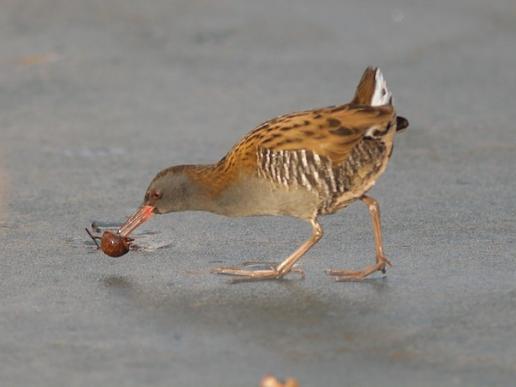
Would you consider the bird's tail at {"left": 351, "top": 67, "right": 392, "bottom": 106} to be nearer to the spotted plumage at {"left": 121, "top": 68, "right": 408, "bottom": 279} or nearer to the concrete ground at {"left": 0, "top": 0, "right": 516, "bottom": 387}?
the spotted plumage at {"left": 121, "top": 68, "right": 408, "bottom": 279}

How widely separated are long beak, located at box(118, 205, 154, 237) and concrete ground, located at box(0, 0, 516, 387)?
17 cm

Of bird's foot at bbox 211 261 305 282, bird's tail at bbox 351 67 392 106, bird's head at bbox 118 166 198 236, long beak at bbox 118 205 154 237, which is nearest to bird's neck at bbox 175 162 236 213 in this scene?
bird's head at bbox 118 166 198 236

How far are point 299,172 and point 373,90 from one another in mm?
761

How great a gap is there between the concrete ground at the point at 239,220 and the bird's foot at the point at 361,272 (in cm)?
9

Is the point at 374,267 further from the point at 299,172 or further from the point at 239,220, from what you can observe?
the point at 239,220

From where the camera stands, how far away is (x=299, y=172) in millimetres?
7215

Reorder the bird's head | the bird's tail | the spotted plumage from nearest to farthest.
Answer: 1. the spotted plumage
2. the bird's head
3. the bird's tail

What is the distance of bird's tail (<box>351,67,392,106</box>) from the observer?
24.9 ft

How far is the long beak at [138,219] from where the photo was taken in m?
7.54

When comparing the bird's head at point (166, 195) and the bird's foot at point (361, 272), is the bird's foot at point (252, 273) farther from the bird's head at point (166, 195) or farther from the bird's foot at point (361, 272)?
the bird's head at point (166, 195)

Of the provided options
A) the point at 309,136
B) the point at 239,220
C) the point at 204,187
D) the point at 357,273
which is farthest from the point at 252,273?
the point at 239,220

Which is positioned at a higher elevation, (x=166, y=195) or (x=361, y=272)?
(x=166, y=195)

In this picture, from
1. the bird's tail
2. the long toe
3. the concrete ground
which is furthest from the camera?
the bird's tail

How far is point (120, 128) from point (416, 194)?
2.73 meters
